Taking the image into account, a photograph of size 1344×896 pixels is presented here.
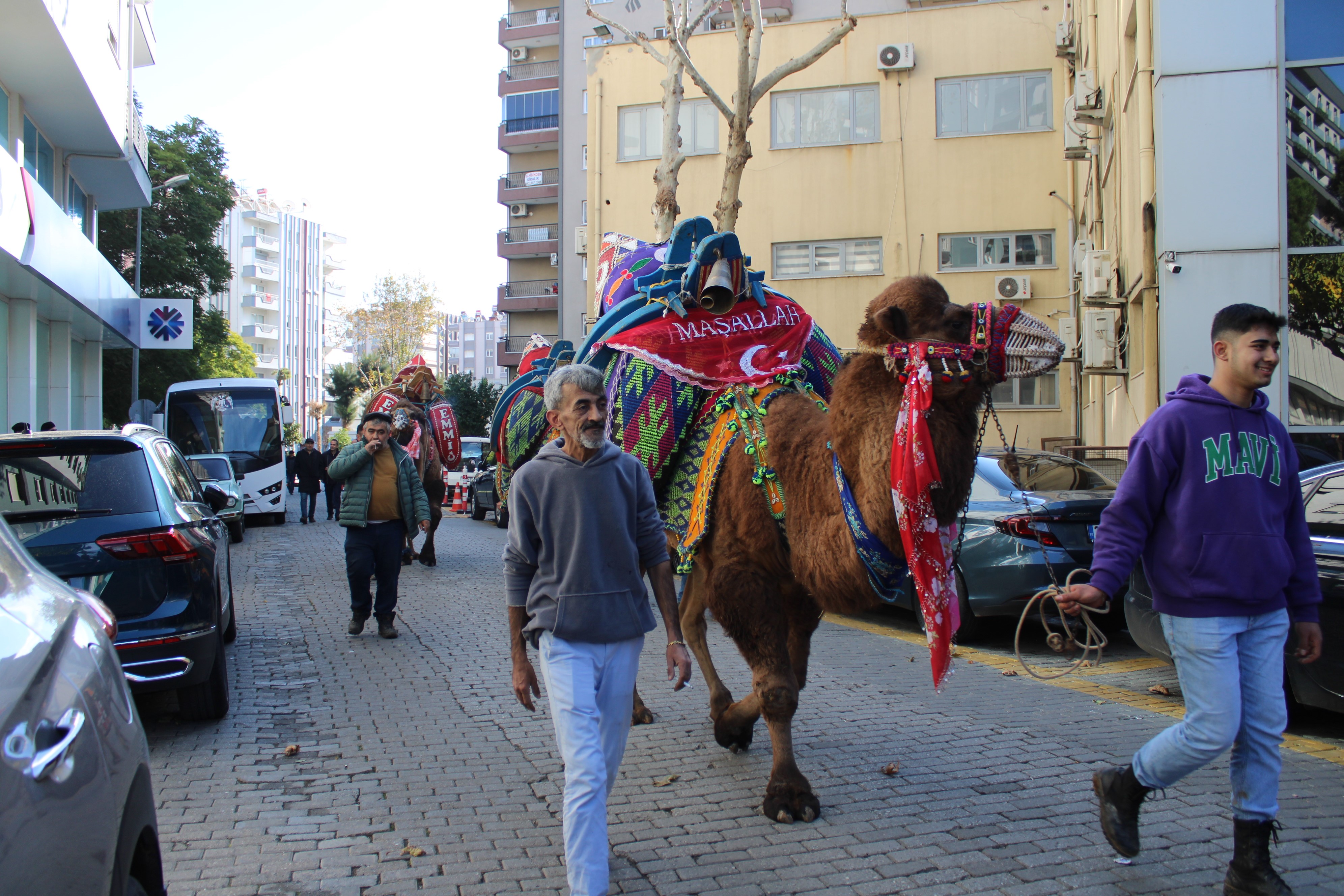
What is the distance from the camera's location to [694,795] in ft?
16.1

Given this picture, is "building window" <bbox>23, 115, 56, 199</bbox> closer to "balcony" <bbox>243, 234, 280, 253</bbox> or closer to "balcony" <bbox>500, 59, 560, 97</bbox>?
"balcony" <bbox>500, 59, 560, 97</bbox>

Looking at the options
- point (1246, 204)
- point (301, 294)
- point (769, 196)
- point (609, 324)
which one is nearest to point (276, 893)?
point (609, 324)

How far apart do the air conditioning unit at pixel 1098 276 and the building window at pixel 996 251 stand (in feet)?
34.7

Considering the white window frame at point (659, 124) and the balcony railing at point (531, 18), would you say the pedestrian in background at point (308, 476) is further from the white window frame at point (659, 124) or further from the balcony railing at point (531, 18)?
the balcony railing at point (531, 18)

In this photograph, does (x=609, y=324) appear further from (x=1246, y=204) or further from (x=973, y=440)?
(x=1246, y=204)

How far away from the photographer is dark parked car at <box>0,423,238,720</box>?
18.6 feet

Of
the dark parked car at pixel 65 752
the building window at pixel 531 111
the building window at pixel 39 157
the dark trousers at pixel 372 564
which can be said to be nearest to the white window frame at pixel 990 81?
the building window at pixel 39 157

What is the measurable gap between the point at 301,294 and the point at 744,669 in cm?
11609

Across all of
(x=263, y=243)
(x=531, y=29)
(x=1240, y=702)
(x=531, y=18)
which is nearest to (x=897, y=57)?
(x=1240, y=702)

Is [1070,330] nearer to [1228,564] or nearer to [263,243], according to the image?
[1228,564]

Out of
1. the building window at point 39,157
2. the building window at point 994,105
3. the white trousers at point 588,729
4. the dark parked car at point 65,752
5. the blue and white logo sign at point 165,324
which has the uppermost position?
the building window at point 994,105

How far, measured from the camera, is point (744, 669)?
307 inches

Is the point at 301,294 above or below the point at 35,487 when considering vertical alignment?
above

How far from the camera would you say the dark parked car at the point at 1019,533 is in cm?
811
